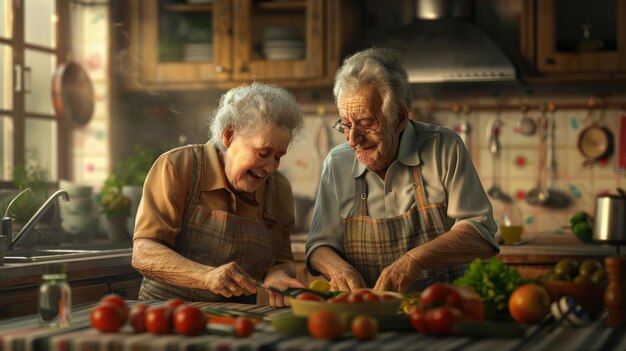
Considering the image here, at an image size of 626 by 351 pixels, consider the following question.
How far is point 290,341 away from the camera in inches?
68.6

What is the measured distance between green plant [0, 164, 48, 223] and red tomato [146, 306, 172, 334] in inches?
72.9

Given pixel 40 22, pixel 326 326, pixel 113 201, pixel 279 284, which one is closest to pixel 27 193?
pixel 113 201

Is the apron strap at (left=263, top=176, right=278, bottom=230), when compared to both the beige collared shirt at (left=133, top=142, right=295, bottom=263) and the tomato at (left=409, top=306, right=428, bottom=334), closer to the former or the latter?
the beige collared shirt at (left=133, top=142, right=295, bottom=263)

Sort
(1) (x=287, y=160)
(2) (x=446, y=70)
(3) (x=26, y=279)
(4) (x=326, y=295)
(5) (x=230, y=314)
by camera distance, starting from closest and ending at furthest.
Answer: (5) (x=230, y=314), (4) (x=326, y=295), (3) (x=26, y=279), (2) (x=446, y=70), (1) (x=287, y=160)

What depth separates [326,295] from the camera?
7.04ft

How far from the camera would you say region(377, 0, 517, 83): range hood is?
173 inches

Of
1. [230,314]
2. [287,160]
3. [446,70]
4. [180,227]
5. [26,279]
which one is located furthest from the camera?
[287,160]

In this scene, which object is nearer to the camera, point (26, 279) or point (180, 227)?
point (180, 227)

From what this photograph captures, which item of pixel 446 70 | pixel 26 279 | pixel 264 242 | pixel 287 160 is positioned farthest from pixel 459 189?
pixel 287 160

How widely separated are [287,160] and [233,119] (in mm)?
2420

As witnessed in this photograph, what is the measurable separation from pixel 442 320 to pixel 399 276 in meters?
0.57

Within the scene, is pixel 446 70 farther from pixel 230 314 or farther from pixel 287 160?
pixel 230 314

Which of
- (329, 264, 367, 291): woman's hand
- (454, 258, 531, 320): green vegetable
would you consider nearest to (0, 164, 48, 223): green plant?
(329, 264, 367, 291): woman's hand

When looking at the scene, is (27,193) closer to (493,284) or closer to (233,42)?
(233,42)
